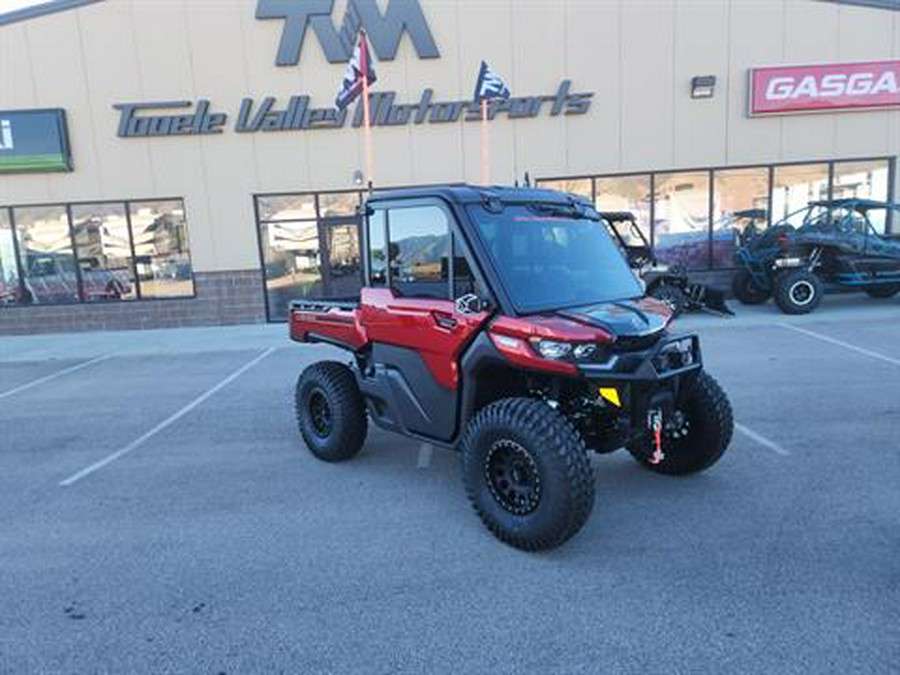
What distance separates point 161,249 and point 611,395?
1279 centimetres

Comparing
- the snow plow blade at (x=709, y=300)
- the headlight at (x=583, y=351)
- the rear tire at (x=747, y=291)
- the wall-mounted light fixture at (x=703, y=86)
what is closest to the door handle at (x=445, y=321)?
the headlight at (x=583, y=351)

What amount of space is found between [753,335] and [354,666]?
9.18 m

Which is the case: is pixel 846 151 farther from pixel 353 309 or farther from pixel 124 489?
pixel 124 489

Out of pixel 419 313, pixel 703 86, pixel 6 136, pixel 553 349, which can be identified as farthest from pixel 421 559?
pixel 6 136

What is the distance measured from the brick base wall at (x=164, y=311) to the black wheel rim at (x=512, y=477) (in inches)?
443

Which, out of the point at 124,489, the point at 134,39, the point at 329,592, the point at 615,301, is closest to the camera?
the point at 329,592

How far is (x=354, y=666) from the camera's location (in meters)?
2.72

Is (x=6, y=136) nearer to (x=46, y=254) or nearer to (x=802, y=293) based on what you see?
(x=46, y=254)

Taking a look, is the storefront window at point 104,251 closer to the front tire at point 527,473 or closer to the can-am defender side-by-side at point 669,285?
the can-am defender side-by-side at point 669,285

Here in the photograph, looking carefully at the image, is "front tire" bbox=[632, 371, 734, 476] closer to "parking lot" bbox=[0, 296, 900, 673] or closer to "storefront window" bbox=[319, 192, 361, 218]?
"parking lot" bbox=[0, 296, 900, 673]

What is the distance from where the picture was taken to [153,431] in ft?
20.8

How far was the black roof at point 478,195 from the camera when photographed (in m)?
4.02

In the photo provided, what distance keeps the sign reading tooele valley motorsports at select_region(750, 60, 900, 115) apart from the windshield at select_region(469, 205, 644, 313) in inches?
438

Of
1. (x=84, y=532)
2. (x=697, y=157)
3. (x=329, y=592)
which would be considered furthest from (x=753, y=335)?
(x=84, y=532)
